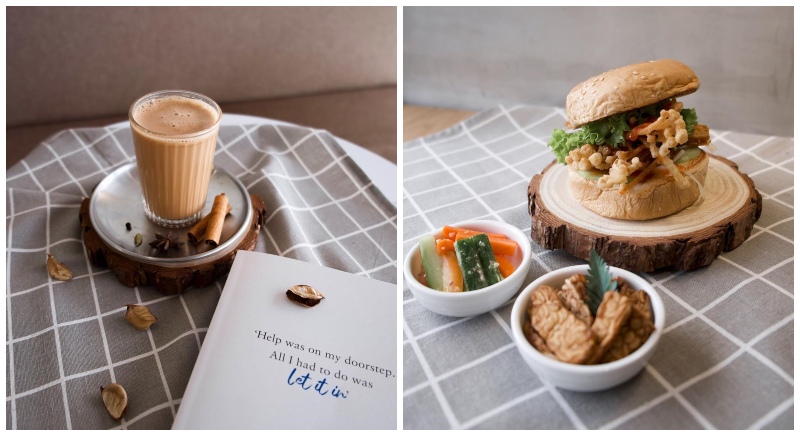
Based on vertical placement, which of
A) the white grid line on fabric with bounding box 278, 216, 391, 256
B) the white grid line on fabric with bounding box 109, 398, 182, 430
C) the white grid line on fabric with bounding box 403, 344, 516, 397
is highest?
the white grid line on fabric with bounding box 278, 216, 391, 256

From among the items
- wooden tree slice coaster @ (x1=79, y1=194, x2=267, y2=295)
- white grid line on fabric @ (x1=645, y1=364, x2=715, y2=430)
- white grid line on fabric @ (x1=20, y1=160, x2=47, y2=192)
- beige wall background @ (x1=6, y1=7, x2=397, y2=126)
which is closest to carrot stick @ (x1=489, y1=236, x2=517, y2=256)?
white grid line on fabric @ (x1=645, y1=364, x2=715, y2=430)

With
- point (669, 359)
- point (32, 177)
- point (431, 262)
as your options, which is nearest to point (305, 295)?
point (431, 262)

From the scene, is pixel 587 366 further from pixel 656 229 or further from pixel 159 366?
pixel 159 366

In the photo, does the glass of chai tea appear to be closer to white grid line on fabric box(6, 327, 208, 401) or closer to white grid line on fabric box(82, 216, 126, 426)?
white grid line on fabric box(82, 216, 126, 426)

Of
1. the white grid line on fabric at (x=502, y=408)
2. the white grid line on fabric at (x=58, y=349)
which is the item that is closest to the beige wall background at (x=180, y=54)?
the white grid line on fabric at (x=58, y=349)

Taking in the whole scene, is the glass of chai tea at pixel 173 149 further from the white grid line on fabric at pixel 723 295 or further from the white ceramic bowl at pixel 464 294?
the white grid line on fabric at pixel 723 295

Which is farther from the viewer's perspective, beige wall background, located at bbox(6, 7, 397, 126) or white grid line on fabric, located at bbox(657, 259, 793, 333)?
beige wall background, located at bbox(6, 7, 397, 126)
